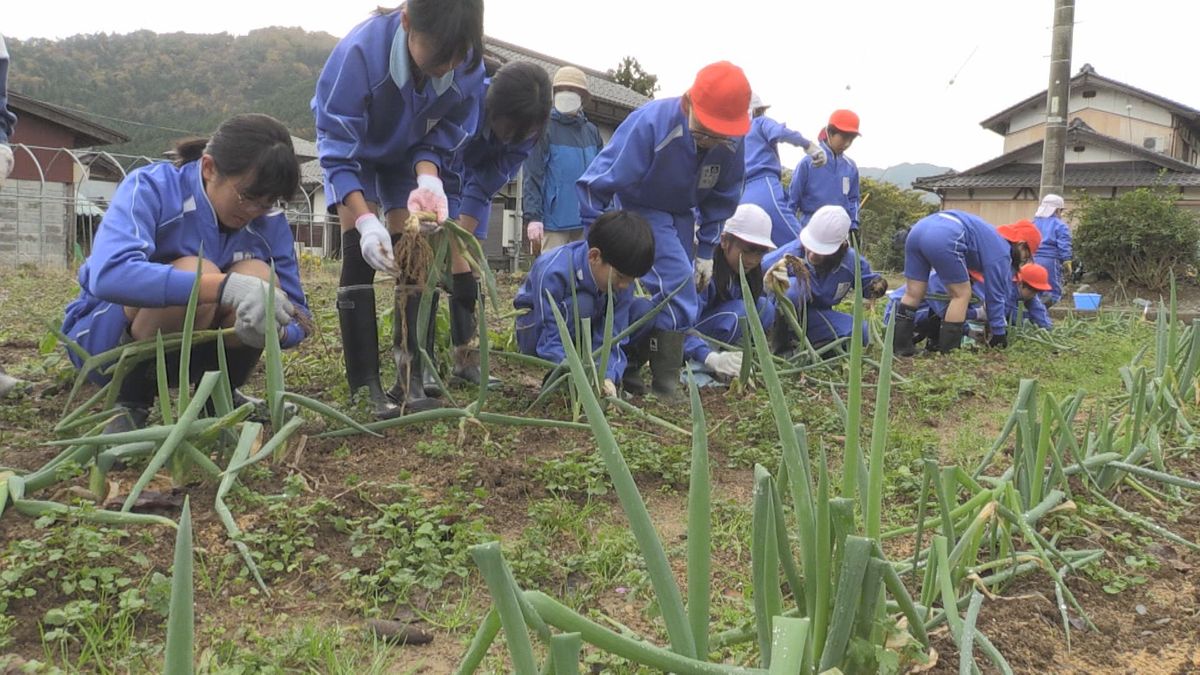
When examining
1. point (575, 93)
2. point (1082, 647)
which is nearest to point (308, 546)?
point (1082, 647)

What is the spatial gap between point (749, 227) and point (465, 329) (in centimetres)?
133

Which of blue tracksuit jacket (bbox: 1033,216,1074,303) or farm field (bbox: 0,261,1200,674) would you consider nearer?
farm field (bbox: 0,261,1200,674)

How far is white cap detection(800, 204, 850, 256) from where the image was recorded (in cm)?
411

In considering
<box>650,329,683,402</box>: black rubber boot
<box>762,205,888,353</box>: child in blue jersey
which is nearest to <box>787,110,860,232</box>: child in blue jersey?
<box>762,205,888,353</box>: child in blue jersey

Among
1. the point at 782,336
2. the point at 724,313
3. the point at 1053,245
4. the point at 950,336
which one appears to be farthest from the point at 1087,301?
the point at 724,313

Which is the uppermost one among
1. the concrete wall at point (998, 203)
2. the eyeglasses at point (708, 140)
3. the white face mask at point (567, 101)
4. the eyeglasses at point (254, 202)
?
the concrete wall at point (998, 203)

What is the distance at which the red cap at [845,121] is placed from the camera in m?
5.78

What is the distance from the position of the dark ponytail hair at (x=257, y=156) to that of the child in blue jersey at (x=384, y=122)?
306 millimetres

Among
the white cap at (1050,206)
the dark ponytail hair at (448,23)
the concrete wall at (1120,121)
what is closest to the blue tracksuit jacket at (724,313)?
the dark ponytail hair at (448,23)

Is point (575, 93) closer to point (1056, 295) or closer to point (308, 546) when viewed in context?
point (308, 546)

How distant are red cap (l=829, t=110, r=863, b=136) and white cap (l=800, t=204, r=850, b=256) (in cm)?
190

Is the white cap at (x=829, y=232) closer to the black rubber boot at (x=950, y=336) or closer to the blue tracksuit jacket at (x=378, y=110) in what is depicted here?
the black rubber boot at (x=950, y=336)

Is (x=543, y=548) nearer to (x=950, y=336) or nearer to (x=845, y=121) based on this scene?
(x=950, y=336)

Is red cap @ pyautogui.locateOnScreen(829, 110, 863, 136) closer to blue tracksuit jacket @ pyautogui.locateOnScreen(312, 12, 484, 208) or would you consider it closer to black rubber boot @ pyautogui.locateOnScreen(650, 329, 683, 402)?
black rubber boot @ pyautogui.locateOnScreen(650, 329, 683, 402)
